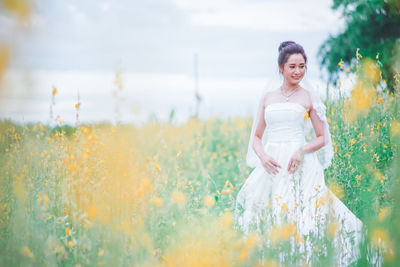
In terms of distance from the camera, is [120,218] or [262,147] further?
[262,147]

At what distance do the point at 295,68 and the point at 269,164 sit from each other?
0.98 metres

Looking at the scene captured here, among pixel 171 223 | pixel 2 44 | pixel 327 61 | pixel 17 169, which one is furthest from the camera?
pixel 327 61

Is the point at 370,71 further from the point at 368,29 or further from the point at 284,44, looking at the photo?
the point at 368,29

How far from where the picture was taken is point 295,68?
3553mm

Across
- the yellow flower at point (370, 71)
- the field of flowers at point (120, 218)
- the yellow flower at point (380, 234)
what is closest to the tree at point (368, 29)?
the yellow flower at point (370, 71)

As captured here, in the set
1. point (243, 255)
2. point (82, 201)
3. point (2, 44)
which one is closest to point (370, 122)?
point (243, 255)

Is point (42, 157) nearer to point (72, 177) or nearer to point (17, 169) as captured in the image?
point (17, 169)

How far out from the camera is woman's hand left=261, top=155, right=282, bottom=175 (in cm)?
361

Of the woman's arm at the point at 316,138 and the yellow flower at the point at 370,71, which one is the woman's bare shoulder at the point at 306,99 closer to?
the woman's arm at the point at 316,138

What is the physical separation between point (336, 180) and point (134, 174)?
2.59 m

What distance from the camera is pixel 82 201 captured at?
2475 mm

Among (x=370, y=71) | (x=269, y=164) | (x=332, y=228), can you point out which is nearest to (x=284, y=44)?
(x=269, y=164)

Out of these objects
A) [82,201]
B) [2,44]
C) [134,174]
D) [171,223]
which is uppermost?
[2,44]

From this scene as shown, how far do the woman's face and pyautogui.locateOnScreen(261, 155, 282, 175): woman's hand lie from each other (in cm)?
81
